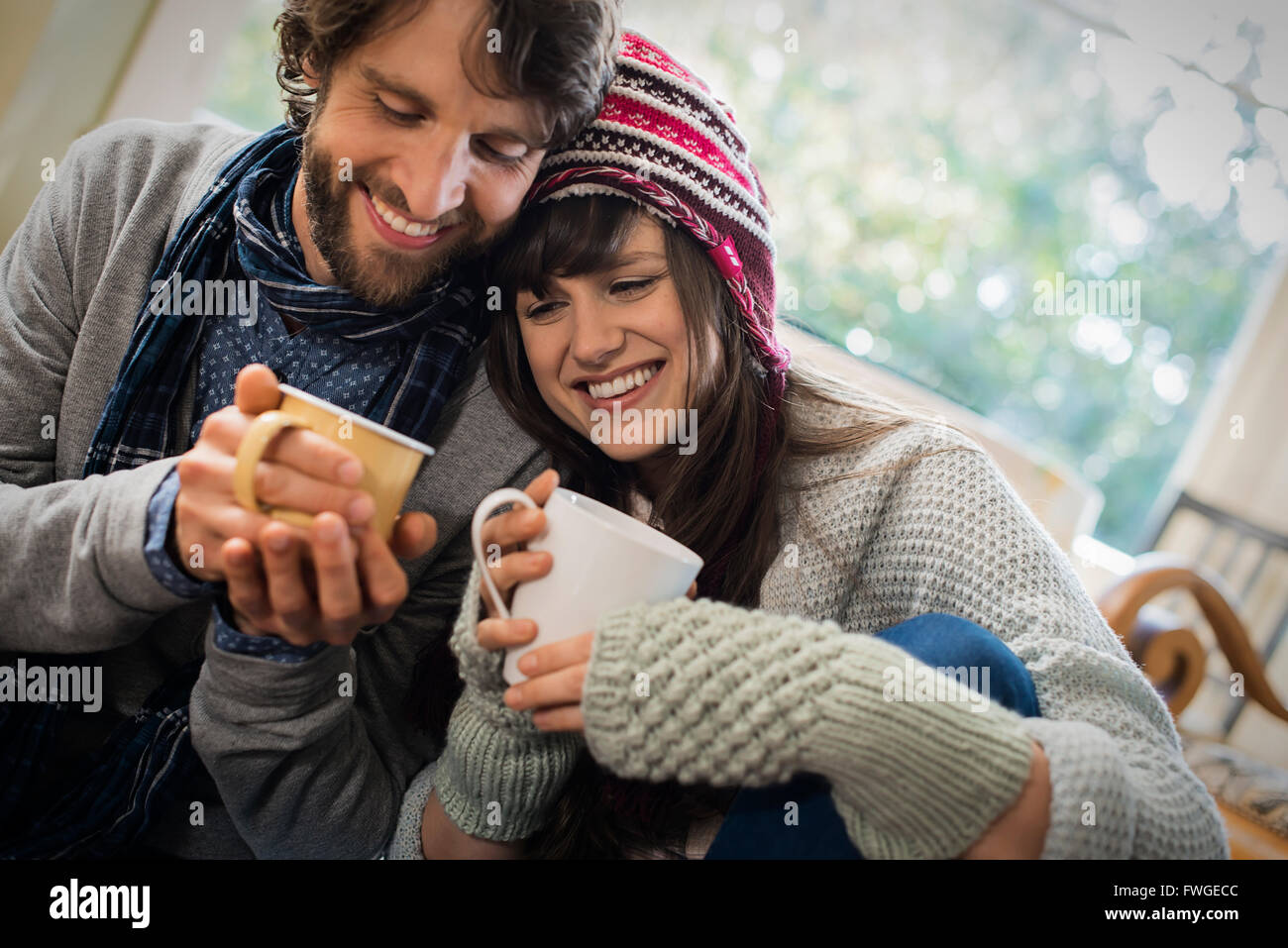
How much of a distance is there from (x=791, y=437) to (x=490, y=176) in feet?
1.56

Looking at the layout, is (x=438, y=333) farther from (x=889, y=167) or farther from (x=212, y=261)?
(x=889, y=167)

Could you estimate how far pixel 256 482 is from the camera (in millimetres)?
601

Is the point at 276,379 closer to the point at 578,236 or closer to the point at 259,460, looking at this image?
the point at 259,460

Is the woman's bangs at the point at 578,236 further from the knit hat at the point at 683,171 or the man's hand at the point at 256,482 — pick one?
the man's hand at the point at 256,482

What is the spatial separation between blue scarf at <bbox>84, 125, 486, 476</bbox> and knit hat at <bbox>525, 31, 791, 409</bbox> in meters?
0.19

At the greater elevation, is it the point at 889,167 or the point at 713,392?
the point at 889,167

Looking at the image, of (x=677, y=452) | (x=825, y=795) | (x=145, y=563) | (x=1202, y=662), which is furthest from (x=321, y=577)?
(x=1202, y=662)

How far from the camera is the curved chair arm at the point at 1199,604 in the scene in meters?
1.64

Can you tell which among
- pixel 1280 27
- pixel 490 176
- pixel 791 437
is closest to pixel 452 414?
pixel 490 176

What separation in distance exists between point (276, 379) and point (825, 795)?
1.95 ft

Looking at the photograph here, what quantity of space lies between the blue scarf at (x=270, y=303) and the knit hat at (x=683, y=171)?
19 cm

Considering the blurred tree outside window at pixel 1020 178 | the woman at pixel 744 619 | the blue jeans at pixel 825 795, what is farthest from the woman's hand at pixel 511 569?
the blurred tree outside window at pixel 1020 178

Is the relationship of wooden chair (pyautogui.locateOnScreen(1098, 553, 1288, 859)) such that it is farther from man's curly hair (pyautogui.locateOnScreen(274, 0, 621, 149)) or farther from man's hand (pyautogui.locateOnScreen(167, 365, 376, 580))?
man's hand (pyautogui.locateOnScreen(167, 365, 376, 580))

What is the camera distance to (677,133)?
0.98m
